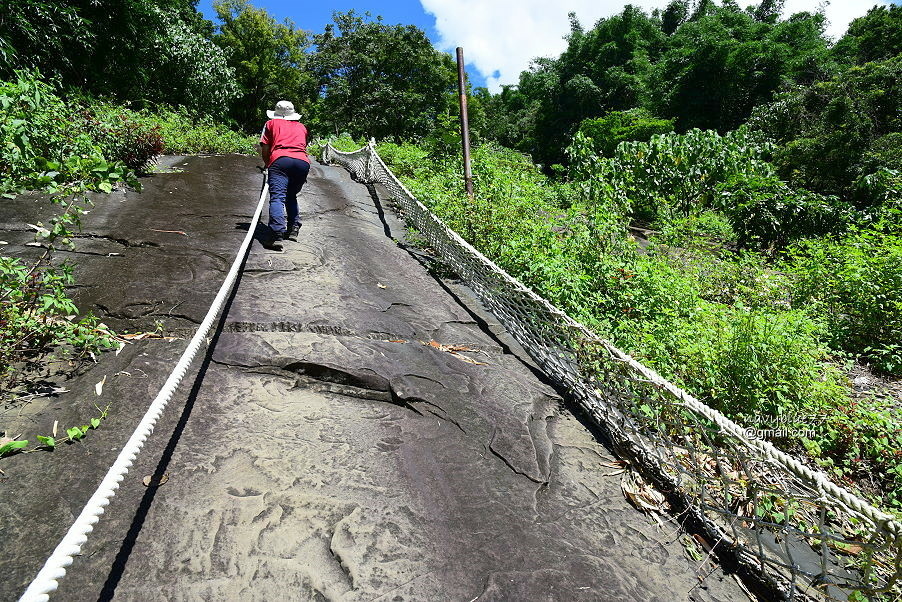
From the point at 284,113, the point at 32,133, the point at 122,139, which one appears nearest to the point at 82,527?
the point at 284,113

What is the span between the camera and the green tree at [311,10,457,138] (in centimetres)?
2733

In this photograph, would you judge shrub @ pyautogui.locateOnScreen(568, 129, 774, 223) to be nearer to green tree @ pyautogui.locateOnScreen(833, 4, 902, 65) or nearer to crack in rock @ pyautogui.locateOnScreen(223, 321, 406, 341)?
crack in rock @ pyautogui.locateOnScreen(223, 321, 406, 341)

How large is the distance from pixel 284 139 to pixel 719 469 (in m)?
5.19

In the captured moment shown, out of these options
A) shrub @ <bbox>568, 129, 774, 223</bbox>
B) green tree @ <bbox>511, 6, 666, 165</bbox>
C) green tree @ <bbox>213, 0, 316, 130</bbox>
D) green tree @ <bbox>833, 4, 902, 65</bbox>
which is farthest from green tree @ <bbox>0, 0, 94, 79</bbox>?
green tree @ <bbox>833, 4, 902, 65</bbox>

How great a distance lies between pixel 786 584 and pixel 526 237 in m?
4.29

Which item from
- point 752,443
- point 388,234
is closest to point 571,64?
point 388,234

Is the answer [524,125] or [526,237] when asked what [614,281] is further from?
[524,125]

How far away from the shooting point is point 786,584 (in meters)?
2.10

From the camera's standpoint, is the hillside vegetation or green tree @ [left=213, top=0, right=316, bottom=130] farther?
green tree @ [left=213, top=0, right=316, bottom=130]

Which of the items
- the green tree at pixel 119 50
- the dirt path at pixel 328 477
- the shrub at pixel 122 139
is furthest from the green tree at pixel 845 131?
the green tree at pixel 119 50

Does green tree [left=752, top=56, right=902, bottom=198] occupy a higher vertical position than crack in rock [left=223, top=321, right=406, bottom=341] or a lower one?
higher

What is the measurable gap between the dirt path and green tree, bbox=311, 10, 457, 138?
85.4ft

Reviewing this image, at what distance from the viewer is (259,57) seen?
111ft

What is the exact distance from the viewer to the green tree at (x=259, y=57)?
108 ft
